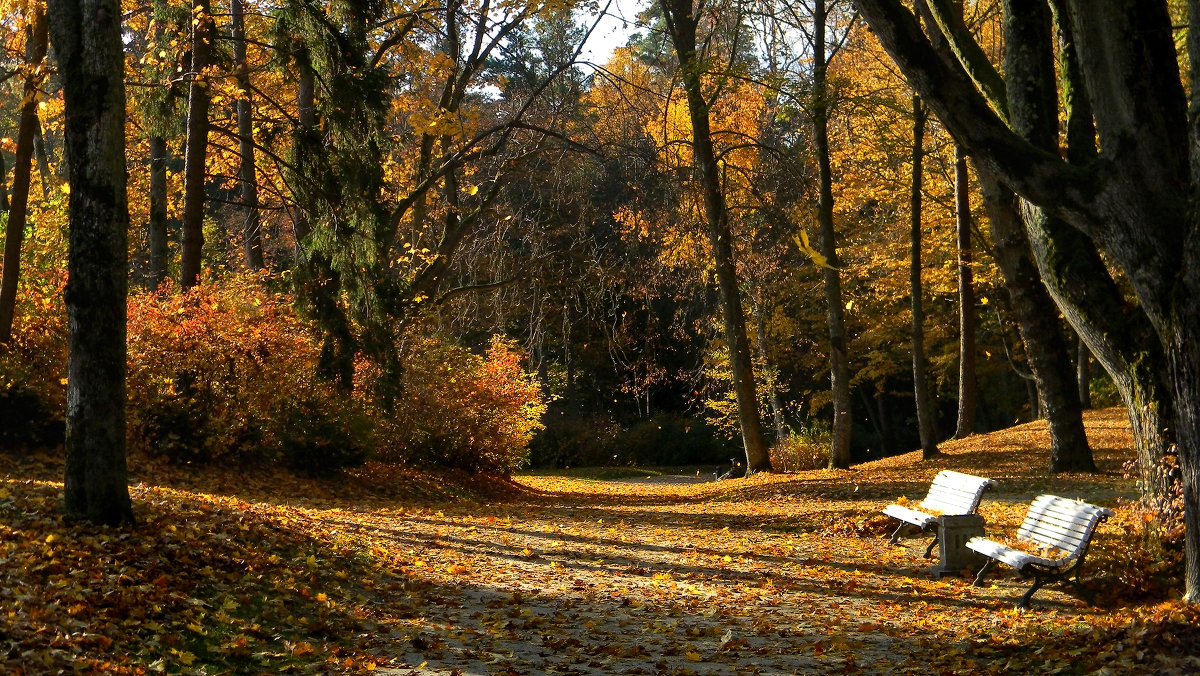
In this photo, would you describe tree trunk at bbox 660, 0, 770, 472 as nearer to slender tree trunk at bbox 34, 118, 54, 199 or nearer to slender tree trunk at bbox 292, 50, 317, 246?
slender tree trunk at bbox 292, 50, 317, 246

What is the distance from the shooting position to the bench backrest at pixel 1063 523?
6.88m

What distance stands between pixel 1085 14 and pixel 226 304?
10.7m

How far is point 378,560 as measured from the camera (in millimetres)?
8562

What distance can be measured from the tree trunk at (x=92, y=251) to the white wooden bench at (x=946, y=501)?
641 cm

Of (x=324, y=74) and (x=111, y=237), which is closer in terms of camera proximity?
(x=111, y=237)

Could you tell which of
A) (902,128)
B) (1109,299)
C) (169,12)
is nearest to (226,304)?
(169,12)

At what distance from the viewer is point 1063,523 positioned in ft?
23.9

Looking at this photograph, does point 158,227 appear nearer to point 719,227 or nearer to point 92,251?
point 719,227

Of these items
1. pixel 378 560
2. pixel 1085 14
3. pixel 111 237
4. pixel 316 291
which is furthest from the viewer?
pixel 316 291

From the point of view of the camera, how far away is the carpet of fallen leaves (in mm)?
5301

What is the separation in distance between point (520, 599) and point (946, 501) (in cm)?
417

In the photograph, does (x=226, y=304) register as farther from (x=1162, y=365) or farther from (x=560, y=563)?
(x=1162, y=365)

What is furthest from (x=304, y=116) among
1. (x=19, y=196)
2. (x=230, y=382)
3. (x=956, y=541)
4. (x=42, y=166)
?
(x=956, y=541)

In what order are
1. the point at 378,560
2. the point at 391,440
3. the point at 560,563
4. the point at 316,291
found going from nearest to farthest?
1. the point at 378,560
2. the point at 560,563
3. the point at 316,291
4. the point at 391,440
